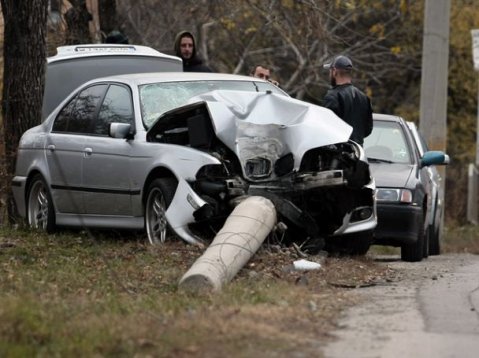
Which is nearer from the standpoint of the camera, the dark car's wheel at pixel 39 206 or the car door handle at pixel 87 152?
the car door handle at pixel 87 152

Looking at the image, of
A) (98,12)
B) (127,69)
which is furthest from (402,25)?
(127,69)

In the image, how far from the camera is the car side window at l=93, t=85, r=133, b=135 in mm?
11281

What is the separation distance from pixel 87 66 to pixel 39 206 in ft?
7.73

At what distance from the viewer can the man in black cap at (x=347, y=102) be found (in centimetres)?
1145

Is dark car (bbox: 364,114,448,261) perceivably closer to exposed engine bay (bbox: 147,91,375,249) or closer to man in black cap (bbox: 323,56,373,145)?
man in black cap (bbox: 323,56,373,145)

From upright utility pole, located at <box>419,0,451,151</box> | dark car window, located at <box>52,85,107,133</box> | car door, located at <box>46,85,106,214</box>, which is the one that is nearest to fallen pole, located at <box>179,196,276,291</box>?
car door, located at <box>46,85,106,214</box>

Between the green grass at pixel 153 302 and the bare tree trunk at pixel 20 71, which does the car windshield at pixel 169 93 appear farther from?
the bare tree trunk at pixel 20 71

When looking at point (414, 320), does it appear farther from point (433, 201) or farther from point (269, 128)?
point (433, 201)

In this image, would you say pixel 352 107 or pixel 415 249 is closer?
pixel 352 107

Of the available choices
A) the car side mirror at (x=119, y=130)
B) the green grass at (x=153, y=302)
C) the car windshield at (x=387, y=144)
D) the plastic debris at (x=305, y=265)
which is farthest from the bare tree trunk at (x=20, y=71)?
the plastic debris at (x=305, y=265)

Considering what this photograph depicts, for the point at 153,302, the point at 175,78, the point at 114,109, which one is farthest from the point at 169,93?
the point at 153,302

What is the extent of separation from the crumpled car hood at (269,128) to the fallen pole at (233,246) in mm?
513

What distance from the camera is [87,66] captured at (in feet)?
46.7

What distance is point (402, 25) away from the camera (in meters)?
30.0
